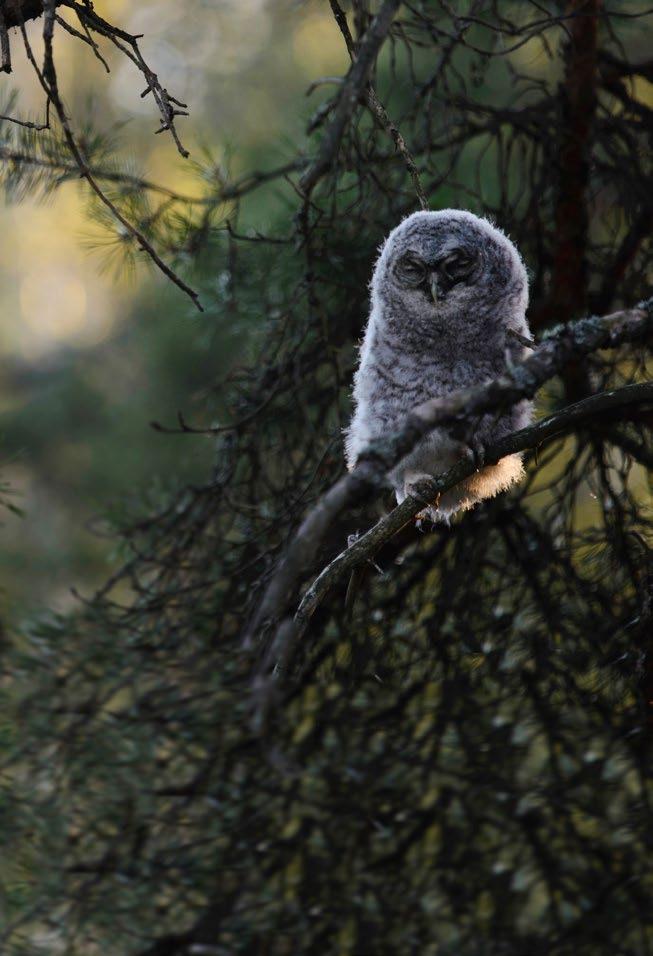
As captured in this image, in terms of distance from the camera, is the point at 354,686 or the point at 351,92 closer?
the point at 351,92

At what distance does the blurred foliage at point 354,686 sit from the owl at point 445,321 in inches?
6.9

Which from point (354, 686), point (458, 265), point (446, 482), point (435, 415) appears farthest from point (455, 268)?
point (435, 415)

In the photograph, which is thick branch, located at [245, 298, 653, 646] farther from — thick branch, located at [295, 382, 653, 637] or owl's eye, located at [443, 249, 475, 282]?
owl's eye, located at [443, 249, 475, 282]

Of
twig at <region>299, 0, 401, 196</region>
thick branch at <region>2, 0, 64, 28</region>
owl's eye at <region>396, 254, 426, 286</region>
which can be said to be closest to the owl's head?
owl's eye at <region>396, 254, 426, 286</region>

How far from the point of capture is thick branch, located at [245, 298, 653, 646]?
0.96m

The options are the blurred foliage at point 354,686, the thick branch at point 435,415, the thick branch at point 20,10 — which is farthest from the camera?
the blurred foliage at point 354,686

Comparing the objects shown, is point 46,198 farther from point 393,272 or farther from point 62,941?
point 62,941

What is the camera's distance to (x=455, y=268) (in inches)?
80.4

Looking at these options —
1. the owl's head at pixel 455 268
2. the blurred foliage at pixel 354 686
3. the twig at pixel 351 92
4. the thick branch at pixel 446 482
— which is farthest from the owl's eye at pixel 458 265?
the twig at pixel 351 92

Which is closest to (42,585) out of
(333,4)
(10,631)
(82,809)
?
(10,631)

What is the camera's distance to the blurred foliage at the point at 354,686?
1.97 metres

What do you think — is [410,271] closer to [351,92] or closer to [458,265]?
[458,265]

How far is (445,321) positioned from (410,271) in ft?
0.39

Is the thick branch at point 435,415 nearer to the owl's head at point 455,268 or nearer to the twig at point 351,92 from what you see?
the twig at point 351,92
